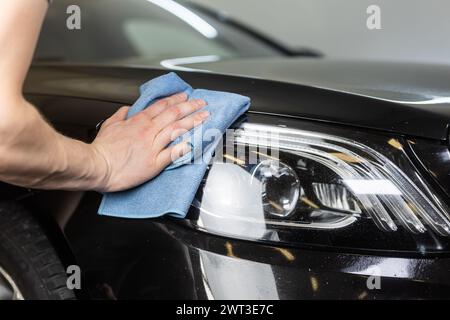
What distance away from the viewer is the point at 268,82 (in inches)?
47.9

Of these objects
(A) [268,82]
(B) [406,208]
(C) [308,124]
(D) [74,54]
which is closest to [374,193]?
(B) [406,208]

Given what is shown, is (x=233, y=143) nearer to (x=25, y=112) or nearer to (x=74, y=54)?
(x=25, y=112)

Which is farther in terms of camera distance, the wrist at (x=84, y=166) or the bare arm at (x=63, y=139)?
the wrist at (x=84, y=166)

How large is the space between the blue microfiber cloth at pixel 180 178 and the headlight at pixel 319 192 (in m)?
0.03

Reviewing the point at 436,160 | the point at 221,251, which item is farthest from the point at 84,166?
the point at 436,160

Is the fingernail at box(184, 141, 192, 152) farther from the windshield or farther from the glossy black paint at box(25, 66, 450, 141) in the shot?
the windshield

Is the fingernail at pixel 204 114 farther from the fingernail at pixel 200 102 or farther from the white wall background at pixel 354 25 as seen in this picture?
the white wall background at pixel 354 25

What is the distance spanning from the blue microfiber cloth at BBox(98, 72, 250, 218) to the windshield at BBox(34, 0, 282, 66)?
634 millimetres

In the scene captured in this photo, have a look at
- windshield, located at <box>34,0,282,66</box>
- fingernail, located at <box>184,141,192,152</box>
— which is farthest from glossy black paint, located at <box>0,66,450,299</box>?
windshield, located at <box>34,0,282,66</box>

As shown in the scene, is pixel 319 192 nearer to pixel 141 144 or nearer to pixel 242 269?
pixel 242 269

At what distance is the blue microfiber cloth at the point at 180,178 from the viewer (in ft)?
3.50

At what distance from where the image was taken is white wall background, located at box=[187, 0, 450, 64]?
3705mm

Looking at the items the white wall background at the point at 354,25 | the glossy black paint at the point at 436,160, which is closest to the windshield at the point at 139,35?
the glossy black paint at the point at 436,160
